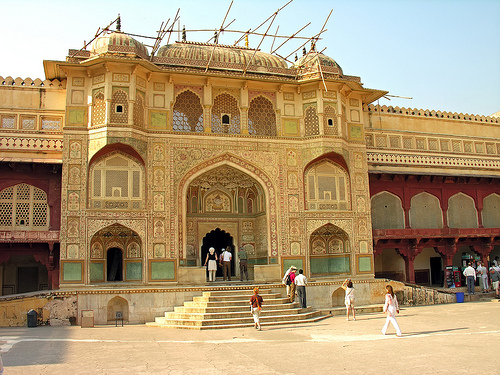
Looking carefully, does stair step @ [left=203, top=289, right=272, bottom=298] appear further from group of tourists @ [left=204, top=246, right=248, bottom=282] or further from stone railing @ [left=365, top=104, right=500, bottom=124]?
stone railing @ [left=365, top=104, right=500, bottom=124]

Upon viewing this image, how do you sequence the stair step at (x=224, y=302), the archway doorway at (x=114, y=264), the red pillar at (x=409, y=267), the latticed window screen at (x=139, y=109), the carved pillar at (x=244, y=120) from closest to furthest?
the stair step at (x=224, y=302), the latticed window screen at (x=139, y=109), the archway doorway at (x=114, y=264), the carved pillar at (x=244, y=120), the red pillar at (x=409, y=267)

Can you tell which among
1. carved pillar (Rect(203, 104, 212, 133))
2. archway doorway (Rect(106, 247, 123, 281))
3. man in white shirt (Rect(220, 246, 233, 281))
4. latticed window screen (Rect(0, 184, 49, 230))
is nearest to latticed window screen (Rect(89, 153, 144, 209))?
archway doorway (Rect(106, 247, 123, 281))

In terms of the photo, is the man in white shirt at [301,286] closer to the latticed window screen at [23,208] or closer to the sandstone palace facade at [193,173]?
the sandstone palace facade at [193,173]

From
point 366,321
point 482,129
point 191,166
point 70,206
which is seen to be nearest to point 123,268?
point 70,206

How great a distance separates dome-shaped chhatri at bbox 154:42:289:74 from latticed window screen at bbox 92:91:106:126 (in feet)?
7.15

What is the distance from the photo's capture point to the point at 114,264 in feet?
54.5

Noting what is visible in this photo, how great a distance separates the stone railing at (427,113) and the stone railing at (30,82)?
36.4ft

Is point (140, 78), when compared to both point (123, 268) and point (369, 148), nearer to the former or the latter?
point (123, 268)

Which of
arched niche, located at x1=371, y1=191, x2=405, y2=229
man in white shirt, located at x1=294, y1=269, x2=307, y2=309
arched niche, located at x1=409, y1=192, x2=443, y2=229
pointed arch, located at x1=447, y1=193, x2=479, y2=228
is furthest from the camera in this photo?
pointed arch, located at x1=447, y1=193, x2=479, y2=228

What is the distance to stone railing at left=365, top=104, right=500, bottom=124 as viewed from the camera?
68.0 ft

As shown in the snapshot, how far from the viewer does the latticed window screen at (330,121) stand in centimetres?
1759

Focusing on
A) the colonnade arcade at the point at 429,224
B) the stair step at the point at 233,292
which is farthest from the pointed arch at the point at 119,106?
the colonnade arcade at the point at 429,224

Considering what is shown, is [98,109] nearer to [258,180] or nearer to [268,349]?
[258,180]

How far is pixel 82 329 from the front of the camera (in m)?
13.1
